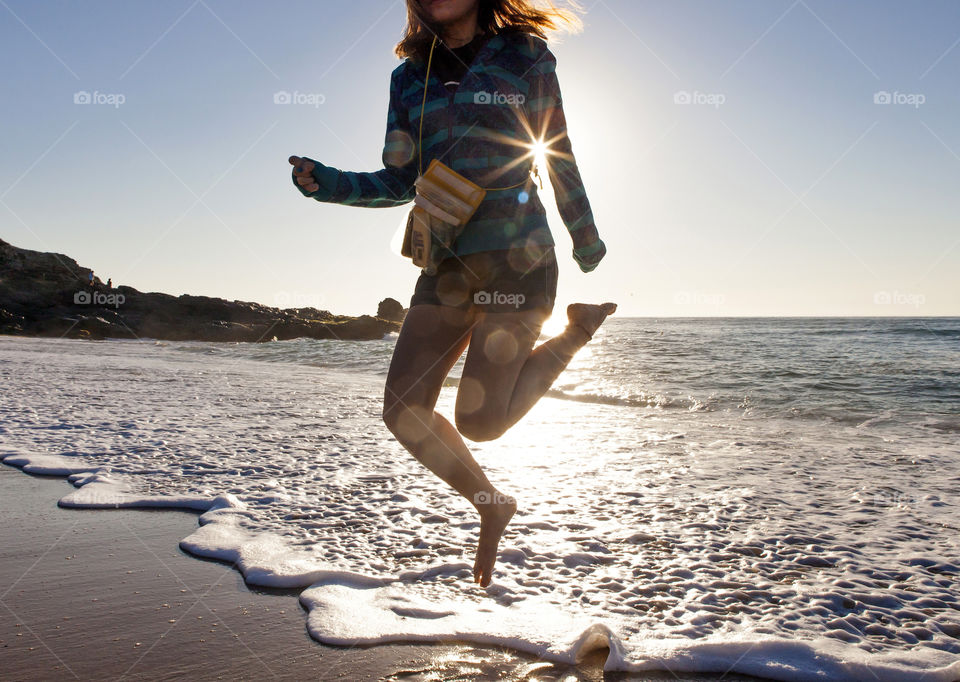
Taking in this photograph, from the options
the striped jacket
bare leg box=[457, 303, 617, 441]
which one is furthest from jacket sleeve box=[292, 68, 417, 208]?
bare leg box=[457, 303, 617, 441]

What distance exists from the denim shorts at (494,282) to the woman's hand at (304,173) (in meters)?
0.51

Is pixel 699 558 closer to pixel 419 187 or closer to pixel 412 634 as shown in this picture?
pixel 412 634

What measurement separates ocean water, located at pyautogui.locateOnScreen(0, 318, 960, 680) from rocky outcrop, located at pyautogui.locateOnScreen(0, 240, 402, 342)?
984 inches

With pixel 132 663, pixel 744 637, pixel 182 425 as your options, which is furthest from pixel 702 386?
pixel 132 663

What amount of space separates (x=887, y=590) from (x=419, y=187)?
263 cm

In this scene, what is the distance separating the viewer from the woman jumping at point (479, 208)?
7.15ft

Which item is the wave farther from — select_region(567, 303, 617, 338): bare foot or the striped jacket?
the striped jacket

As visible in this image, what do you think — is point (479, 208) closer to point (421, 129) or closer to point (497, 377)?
point (421, 129)

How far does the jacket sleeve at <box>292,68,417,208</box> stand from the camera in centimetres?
228

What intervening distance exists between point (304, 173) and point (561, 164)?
2.97ft

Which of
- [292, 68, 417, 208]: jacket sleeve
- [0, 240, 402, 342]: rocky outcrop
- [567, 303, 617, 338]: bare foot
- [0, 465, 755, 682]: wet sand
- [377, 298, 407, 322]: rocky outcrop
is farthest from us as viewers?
[377, 298, 407, 322]: rocky outcrop

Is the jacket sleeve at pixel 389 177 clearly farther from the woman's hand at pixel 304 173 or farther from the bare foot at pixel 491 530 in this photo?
the bare foot at pixel 491 530

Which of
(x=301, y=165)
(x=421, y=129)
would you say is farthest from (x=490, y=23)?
(x=301, y=165)

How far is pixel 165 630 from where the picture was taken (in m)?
2.22
